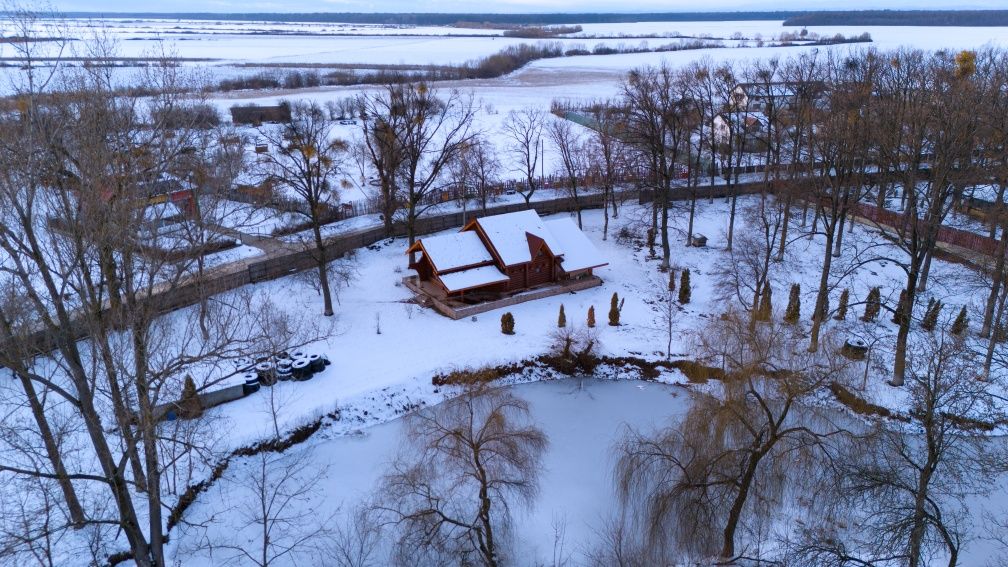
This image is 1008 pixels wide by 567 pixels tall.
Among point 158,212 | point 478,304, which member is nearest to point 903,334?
point 478,304

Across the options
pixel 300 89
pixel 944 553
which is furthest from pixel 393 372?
pixel 300 89

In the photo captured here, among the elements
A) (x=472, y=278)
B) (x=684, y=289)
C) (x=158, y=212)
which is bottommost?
(x=684, y=289)

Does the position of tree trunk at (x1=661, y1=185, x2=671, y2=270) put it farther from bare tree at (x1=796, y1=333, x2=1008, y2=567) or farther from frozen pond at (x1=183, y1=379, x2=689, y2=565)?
bare tree at (x1=796, y1=333, x2=1008, y2=567)

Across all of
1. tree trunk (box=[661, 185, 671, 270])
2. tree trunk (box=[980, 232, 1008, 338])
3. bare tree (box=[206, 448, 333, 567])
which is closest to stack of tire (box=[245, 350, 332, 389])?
bare tree (box=[206, 448, 333, 567])

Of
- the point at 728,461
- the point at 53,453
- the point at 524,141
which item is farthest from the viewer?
the point at 524,141

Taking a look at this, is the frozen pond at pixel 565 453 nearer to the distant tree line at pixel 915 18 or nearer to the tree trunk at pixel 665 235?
the tree trunk at pixel 665 235

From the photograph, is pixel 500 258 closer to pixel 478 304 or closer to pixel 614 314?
pixel 478 304
